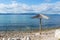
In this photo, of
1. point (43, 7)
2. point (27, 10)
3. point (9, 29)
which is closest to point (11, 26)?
point (9, 29)

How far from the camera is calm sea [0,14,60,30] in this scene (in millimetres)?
3729

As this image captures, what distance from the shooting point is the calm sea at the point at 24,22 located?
373 cm

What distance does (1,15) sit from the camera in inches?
146

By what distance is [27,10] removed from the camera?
3.76 meters

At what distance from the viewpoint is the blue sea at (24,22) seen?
373 cm

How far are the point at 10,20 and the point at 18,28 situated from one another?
0.20m

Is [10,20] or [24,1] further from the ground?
[24,1]

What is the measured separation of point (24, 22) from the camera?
3764mm

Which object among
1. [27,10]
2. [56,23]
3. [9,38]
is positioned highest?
[27,10]

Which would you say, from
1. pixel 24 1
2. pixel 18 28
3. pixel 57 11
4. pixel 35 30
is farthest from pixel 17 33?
pixel 57 11

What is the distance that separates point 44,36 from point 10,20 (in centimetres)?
67

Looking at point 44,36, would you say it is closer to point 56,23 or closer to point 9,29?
point 56,23

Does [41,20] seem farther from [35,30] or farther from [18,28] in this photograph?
[18,28]

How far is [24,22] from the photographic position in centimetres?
376
